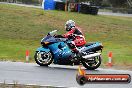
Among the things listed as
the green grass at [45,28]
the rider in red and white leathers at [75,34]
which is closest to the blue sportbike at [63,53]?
the rider in red and white leathers at [75,34]

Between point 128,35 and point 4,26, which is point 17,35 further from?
point 128,35

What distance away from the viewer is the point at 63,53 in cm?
1664

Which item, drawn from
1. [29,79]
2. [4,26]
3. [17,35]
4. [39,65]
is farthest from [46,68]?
[4,26]

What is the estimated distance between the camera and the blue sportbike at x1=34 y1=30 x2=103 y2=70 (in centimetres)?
1636

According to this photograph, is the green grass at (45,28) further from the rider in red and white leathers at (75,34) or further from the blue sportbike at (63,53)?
the rider in red and white leathers at (75,34)

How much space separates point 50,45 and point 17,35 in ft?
54.7

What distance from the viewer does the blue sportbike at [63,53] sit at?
16.4m

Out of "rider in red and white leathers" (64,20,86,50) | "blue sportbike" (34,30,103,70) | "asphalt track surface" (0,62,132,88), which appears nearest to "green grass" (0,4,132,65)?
"blue sportbike" (34,30,103,70)

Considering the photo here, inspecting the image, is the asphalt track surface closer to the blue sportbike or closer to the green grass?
the blue sportbike

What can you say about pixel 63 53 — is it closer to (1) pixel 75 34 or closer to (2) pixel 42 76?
A: (1) pixel 75 34

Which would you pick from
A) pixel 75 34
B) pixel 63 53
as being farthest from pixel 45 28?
pixel 63 53

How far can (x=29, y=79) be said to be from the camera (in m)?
12.8

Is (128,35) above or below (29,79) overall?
below

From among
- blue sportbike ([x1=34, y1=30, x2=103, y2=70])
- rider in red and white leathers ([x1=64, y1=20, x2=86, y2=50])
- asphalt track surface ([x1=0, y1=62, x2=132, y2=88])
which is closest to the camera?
asphalt track surface ([x1=0, y1=62, x2=132, y2=88])
